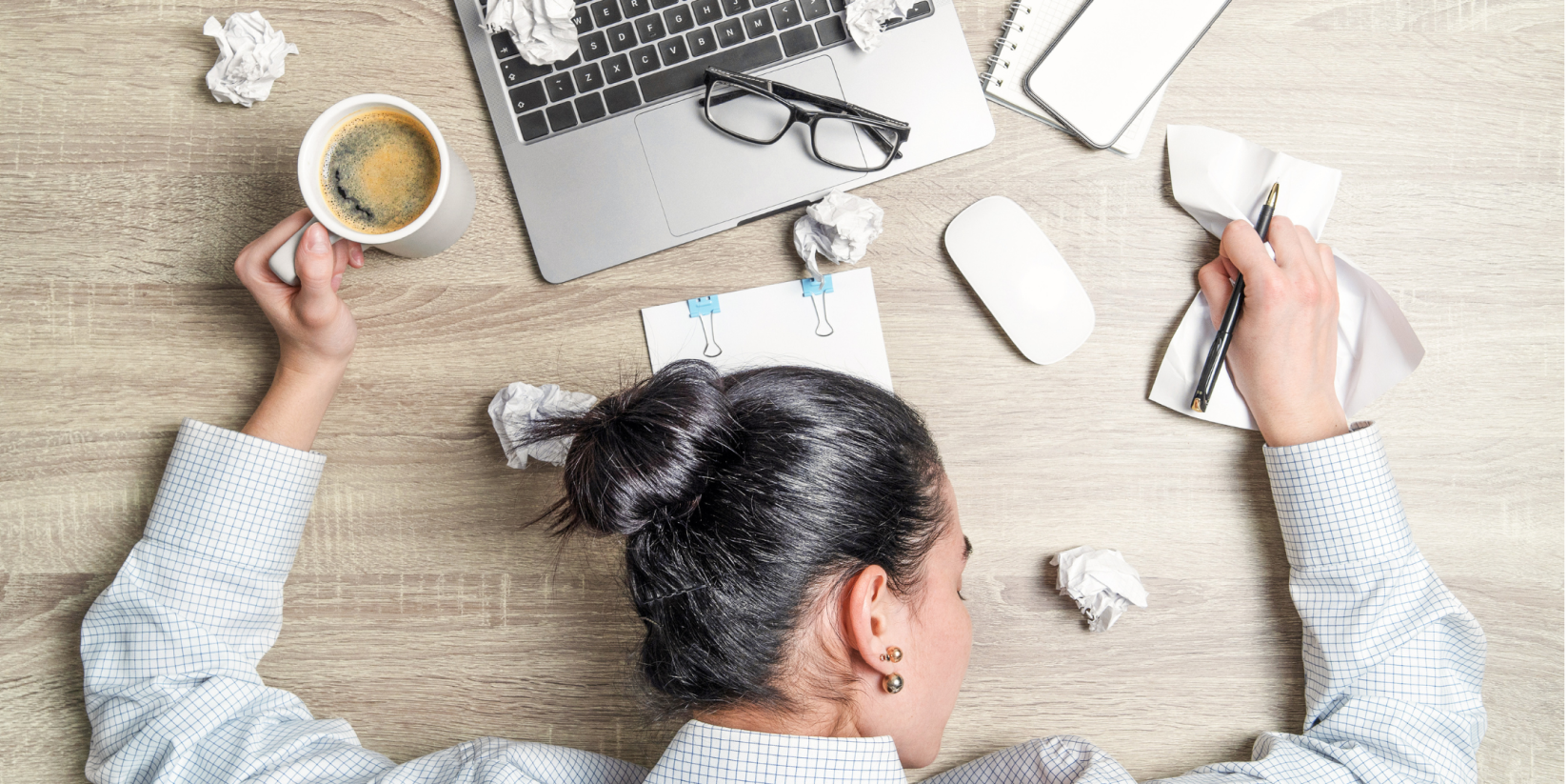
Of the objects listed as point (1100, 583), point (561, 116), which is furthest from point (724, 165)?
point (1100, 583)

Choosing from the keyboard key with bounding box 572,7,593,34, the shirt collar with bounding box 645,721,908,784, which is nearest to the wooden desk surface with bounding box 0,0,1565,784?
the keyboard key with bounding box 572,7,593,34

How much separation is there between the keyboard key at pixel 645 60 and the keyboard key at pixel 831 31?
0.15 metres

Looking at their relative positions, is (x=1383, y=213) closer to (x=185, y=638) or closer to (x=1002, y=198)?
(x=1002, y=198)

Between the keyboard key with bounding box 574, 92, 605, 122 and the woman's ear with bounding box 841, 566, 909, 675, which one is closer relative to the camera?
the woman's ear with bounding box 841, 566, 909, 675

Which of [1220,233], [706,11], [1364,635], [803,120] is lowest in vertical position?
[1364,635]

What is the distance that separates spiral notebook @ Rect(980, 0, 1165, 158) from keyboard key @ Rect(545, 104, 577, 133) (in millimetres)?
391

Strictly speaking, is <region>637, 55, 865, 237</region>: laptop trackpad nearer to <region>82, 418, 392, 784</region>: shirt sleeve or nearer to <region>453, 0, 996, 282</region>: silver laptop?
<region>453, 0, 996, 282</region>: silver laptop

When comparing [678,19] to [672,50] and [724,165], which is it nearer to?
[672,50]

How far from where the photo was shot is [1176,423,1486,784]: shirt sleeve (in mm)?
770

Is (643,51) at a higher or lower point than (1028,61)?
higher

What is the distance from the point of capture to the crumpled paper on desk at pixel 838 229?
794 mm

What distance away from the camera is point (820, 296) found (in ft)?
2.75

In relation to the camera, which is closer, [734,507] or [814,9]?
[734,507]

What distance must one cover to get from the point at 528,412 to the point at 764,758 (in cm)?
38
